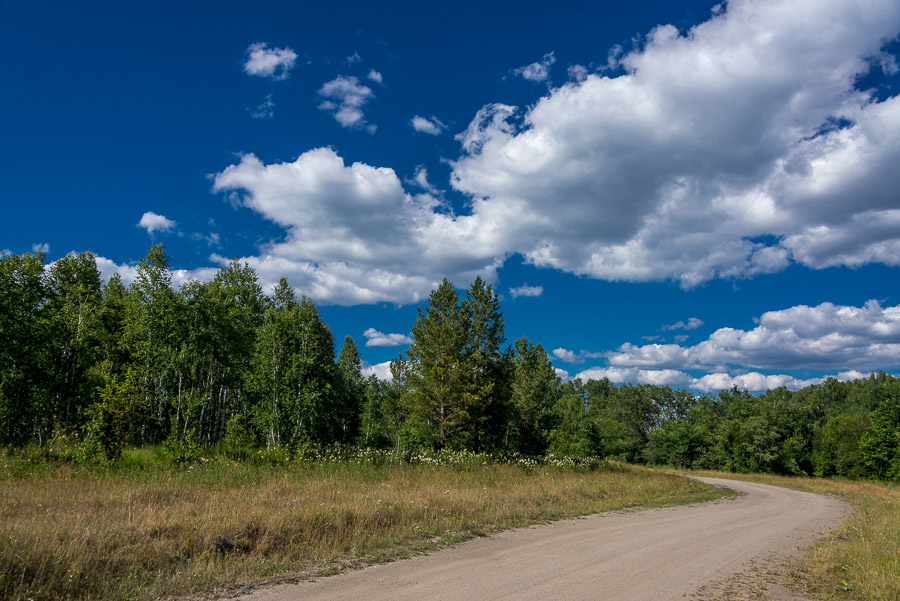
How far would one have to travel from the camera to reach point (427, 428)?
35.0 meters

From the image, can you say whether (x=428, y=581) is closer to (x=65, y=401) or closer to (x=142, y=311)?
(x=142, y=311)

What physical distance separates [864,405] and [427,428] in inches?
4637

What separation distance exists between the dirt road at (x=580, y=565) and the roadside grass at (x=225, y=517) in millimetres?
775

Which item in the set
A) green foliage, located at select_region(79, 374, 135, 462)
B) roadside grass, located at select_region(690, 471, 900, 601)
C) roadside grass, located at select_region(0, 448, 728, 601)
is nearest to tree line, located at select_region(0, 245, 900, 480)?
green foliage, located at select_region(79, 374, 135, 462)

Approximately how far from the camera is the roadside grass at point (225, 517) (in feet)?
20.6

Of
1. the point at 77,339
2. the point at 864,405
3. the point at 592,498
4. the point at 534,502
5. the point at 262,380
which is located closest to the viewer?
the point at 534,502

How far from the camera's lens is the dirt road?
6453 millimetres

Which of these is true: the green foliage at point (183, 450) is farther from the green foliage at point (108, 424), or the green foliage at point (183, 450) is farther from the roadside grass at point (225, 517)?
the green foliage at point (108, 424)

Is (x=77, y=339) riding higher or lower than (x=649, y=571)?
higher

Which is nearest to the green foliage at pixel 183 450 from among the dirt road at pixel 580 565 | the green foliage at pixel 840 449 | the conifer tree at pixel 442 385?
the dirt road at pixel 580 565

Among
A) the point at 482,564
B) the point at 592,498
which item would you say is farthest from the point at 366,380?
the point at 482,564

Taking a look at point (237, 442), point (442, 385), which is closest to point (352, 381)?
point (442, 385)

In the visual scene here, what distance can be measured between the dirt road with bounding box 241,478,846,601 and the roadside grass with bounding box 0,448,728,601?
0.77 m

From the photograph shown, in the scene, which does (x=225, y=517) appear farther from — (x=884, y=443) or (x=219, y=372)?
(x=884, y=443)
